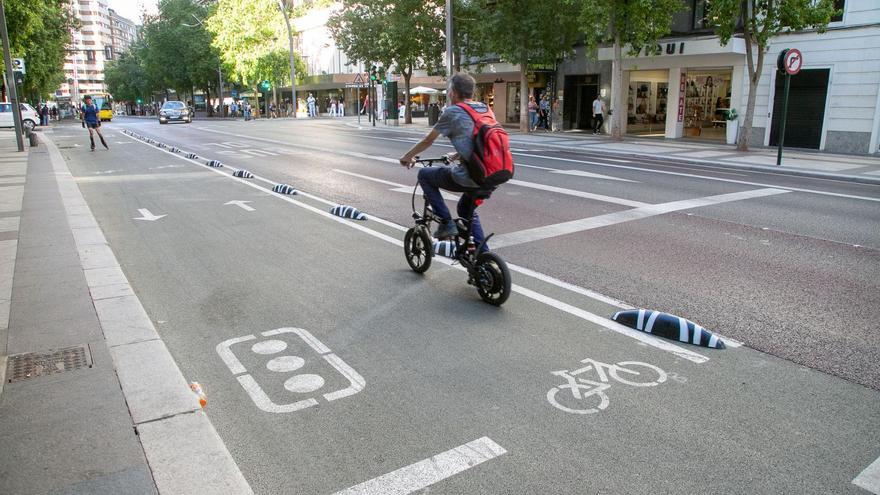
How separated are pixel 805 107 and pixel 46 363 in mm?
24857

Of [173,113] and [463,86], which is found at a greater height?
[463,86]

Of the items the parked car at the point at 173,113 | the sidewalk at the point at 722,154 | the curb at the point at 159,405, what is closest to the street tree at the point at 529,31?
the sidewalk at the point at 722,154

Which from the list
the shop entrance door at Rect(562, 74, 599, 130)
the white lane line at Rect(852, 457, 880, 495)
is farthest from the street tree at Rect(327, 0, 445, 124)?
the white lane line at Rect(852, 457, 880, 495)

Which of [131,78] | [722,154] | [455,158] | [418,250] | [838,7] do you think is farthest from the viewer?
[131,78]

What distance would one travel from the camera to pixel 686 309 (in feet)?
18.3

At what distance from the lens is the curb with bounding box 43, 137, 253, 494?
121 inches

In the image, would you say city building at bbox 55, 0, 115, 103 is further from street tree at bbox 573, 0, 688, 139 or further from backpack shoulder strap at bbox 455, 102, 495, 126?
backpack shoulder strap at bbox 455, 102, 495, 126

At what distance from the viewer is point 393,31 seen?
118 ft

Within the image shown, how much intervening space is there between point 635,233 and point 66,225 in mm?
7790

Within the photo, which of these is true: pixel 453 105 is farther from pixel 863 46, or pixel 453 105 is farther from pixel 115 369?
pixel 863 46

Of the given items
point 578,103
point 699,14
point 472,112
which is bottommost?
point 472,112

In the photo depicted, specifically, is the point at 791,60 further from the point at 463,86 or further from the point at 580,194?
the point at 463,86

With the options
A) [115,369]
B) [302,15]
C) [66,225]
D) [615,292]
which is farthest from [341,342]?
[302,15]

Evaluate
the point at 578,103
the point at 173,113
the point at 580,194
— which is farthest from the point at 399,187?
the point at 173,113
